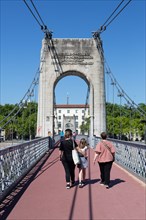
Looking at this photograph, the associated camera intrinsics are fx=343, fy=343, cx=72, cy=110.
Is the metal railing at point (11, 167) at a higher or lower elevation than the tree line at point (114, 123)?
lower

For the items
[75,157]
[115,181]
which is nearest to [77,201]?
[75,157]

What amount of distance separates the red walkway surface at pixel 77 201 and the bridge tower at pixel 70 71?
44.5 ft

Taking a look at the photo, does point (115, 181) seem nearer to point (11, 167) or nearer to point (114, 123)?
point (11, 167)

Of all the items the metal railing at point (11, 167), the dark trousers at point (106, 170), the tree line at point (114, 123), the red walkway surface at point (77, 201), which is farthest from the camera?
the tree line at point (114, 123)

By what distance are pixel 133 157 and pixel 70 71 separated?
528 inches

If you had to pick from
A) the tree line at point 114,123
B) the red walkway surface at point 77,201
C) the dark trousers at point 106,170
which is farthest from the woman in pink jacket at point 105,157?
the tree line at point 114,123

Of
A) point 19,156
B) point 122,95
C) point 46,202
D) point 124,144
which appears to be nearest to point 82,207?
point 46,202

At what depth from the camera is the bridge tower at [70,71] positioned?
72.4 ft

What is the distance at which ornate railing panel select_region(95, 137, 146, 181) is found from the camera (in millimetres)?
8539

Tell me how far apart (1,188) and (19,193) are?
0.63 m

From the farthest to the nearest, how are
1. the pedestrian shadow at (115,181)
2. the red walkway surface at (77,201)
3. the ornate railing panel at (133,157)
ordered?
the ornate railing panel at (133,157) < the pedestrian shadow at (115,181) < the red walkway surface at (77,201)

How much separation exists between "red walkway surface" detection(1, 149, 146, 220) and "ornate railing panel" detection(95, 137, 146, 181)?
0.46 m

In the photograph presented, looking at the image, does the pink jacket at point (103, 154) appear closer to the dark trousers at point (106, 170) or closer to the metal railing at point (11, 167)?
the dark trousers at point (106, 170)

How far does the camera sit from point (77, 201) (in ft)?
19.9
